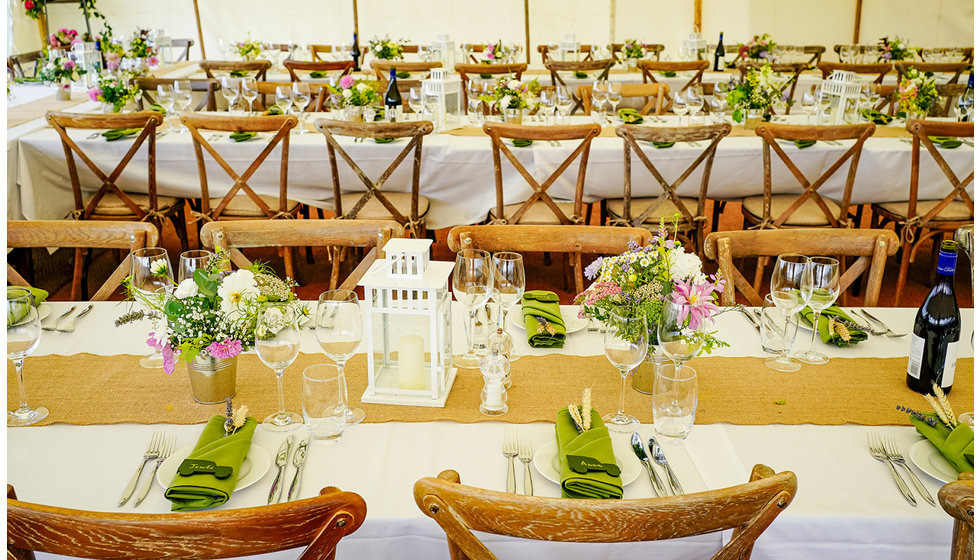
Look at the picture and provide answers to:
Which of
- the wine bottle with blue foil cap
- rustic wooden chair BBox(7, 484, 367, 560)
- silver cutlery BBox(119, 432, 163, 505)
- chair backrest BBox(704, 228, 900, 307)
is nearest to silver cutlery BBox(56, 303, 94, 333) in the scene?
silver cutlery BBox(119, 432, 163, 505)

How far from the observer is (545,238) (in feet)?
7.48

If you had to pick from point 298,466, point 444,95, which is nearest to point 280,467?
point 298,466

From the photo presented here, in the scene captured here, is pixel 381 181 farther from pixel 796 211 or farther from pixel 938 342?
pixel 938 342

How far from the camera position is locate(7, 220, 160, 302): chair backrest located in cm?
218

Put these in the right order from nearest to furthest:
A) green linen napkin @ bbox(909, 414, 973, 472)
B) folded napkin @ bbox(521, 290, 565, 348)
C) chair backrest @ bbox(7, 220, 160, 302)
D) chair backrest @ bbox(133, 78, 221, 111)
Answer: green linen napkin @ bbox(909, 414, 973, 472), folded napkin @ bbox(521, 290, 565, 348), chair backrest @ bbox(7, 220, 160, 302), chair backrest @ bbox(133, 78, 221, 111)

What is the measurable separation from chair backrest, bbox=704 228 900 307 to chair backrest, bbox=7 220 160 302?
147cm

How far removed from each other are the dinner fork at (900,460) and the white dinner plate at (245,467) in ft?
3.24

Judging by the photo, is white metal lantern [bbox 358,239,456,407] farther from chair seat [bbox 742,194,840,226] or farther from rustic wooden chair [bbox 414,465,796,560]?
chair seat [bbox 742,194,840,226]

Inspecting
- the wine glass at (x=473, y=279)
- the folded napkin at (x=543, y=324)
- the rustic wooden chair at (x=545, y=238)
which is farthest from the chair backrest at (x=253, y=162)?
the wine glass at (x=473, y=279)

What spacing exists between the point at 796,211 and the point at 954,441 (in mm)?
2647

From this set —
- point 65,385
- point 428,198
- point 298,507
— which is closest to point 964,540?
point 298,507

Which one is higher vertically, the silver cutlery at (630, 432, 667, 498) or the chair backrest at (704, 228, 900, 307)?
the chair backrest at (704, 228, 900, 307)

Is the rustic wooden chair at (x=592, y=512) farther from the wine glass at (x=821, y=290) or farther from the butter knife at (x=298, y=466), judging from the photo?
the wine glass at (x=821, y=290)

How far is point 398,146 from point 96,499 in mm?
2926
